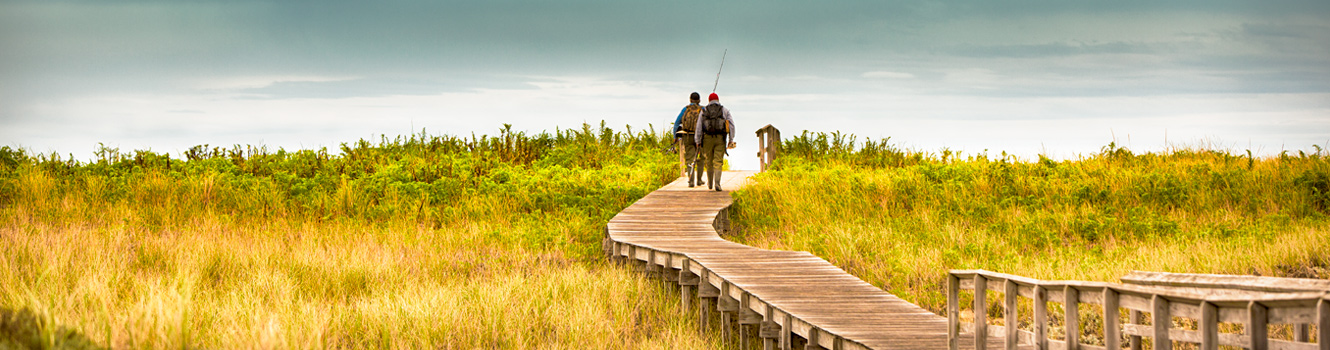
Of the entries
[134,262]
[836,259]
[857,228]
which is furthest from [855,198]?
[134,262]

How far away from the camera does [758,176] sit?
17.6 metres

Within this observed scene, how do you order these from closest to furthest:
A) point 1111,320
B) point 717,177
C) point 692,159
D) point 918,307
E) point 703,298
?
point 1111,320 → point 918,307 → point 703,298 → point 717,177 → point 692,159

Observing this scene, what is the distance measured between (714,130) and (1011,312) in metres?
9.76

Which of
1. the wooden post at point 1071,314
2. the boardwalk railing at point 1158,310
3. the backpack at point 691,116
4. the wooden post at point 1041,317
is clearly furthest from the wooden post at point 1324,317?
the backpack at point 691,116

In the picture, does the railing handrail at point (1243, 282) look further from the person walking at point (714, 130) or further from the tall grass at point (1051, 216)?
the person walking at point (714, 130)

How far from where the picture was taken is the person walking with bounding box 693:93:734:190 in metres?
14.8

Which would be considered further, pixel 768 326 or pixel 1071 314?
pixel 768 326

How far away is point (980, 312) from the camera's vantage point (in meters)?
5.62

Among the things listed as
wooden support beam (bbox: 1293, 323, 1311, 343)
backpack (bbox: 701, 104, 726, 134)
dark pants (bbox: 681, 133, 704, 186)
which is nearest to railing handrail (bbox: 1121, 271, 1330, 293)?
wooden support beam (bbox: 1293, 323, 1311, 343)

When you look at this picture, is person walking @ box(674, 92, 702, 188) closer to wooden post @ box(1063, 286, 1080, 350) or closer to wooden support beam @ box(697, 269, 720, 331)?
wooden support beam @ box(697, 269, 720, 331)

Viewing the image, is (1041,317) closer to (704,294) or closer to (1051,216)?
(704,294)

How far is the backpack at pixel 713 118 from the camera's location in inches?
581

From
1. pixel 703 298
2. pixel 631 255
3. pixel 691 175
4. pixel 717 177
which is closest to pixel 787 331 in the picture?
pixel 703 298

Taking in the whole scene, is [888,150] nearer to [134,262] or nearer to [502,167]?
[502,167]
